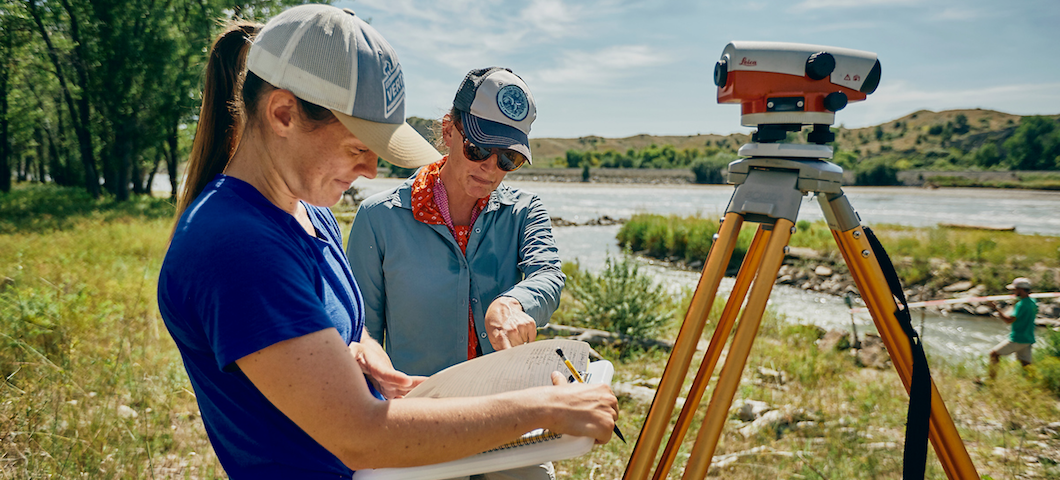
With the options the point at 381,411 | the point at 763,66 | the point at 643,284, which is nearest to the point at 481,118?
the point at 763,66

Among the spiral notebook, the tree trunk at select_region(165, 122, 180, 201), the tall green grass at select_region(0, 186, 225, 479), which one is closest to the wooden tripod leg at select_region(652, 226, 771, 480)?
the spiral notebook

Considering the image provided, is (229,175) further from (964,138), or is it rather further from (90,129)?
(964,138)

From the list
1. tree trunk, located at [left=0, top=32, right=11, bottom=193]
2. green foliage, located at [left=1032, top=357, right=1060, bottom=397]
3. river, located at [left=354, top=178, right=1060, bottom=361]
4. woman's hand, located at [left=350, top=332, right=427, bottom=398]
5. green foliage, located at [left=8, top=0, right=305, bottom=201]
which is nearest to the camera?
woman's hand, located at [left=350, top=332, right=427, bottom=398]

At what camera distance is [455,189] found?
194 centimetres

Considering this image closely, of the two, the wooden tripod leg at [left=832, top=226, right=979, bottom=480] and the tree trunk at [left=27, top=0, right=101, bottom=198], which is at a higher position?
the tree trunk at [left=27, top=0, right=101, bottom=198]

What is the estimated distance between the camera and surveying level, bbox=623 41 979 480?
1347mm

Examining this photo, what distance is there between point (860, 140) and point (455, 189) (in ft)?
356

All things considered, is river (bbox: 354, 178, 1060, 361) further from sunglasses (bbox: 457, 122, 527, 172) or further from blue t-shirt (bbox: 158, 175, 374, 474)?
blue t-shirt (bbox: 158, 175, 374, 474)

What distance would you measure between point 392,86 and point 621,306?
5.78 metres

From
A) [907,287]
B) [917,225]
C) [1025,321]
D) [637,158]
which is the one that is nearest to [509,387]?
[1025,321]

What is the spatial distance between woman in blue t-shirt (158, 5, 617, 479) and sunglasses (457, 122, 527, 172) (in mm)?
770

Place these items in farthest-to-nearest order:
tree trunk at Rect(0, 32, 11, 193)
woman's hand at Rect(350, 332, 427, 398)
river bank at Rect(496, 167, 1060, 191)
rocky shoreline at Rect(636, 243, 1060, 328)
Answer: river bank at Rect(496, 167, 1060, 191), tree trunk at Rect(0, 32, 11, 193), rocky shoreline at Rect(636, 243, 1060, 328), woman's hand at Rect(350, 332, 427, 398)

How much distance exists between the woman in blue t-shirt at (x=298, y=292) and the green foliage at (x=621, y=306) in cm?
549

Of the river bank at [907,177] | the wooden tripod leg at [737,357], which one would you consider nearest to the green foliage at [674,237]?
the wooden tripod leg at [737,357]
